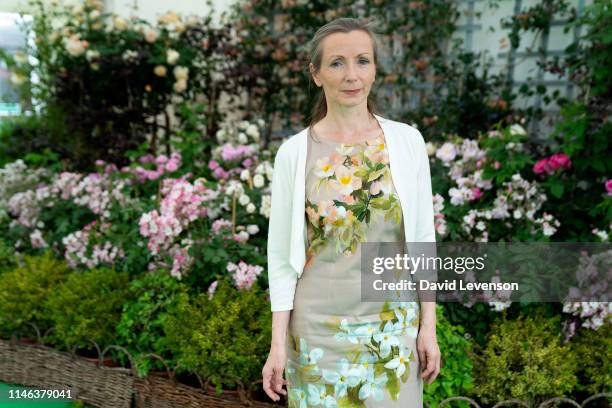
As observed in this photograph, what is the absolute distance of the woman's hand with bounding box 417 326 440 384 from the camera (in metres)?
1.76

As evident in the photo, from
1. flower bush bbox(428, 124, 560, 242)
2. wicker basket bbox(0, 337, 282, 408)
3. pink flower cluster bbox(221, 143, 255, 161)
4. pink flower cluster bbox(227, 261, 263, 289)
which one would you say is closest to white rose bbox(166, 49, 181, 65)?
pink flower cluster bbox(221, 143, 255, 161)

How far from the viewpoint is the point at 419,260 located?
68.2 inches

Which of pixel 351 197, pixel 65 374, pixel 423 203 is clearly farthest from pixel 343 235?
pixel 65 374

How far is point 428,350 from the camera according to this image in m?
1.76

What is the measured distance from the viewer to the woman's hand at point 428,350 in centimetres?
176

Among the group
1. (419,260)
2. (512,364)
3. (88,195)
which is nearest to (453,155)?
(512,364)

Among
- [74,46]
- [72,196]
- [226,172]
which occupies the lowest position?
[72,196]

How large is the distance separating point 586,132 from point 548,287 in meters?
0.93

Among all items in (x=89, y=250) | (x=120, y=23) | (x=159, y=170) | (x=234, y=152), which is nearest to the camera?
(x=89, y=250)

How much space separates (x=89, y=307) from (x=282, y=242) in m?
1.86

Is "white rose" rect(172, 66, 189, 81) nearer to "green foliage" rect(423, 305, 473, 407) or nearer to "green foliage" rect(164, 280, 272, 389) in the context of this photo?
"green foliage" rect(164, 280, 272, 389)

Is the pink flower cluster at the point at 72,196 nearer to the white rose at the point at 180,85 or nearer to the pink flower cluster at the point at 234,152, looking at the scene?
the pink flower cluster at the point at 234,152

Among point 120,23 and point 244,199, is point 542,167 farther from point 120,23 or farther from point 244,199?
point 120,23

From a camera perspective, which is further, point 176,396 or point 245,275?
point 245,275
